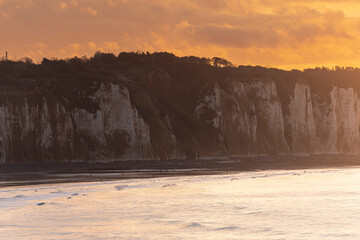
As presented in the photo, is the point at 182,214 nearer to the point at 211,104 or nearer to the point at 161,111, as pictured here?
the point at 161,111

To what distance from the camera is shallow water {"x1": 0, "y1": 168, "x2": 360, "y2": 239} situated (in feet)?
51.8

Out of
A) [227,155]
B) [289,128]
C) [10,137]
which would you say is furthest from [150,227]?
[289,128]

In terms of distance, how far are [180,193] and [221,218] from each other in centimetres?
1055

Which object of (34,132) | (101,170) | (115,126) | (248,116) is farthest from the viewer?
(248,116)

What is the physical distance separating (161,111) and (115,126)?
20.0 m

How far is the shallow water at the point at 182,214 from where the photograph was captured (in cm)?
1577

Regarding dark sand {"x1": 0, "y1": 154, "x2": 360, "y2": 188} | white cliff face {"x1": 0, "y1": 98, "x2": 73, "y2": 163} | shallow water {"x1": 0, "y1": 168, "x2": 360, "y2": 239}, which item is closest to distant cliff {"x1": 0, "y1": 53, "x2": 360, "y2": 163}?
white cliff face {"x1": 0, "y1": 98, "x2": 73, "y2": 163}

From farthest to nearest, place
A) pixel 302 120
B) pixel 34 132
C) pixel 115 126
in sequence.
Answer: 1. pixel 302 120
2. pixel 115 126
3. pixel 34 132

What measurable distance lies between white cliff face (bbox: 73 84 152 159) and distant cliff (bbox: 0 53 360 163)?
0.14 m

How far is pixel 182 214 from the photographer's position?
66.0ft

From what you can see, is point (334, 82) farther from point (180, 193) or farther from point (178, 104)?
point (180, 193)

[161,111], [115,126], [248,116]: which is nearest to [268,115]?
[248,116]

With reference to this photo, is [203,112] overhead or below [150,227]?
overhead

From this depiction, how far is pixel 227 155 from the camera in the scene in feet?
386
